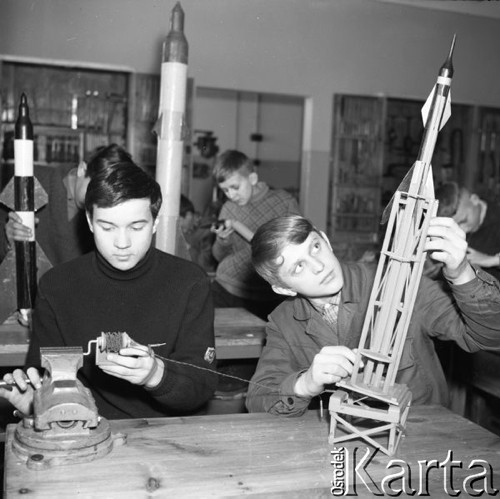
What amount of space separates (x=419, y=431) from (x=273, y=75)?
20.6 ft

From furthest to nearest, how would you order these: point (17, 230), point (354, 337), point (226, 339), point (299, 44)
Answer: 1. point (299, 44)
2. point (17, 230)
3. point (226, 339)
4. point (354, 337)

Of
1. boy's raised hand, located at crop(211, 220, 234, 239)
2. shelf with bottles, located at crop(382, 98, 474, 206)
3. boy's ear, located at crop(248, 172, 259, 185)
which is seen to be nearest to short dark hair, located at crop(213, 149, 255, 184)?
boy's ear, located at crop(248, 172, 259, 185)

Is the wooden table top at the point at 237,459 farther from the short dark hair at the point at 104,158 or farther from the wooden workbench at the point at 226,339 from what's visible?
the short dark hair at the point at 104,158

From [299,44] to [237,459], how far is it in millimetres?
6635

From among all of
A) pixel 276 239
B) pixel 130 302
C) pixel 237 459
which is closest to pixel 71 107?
pixel 130 302

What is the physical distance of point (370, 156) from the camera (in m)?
8.30

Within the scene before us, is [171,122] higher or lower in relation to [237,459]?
higher

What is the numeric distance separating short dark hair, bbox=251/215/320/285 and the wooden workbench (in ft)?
3.22

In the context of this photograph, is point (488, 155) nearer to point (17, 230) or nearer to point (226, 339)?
point (226, 339)

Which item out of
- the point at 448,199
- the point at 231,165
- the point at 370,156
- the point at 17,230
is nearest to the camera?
the point at 17,230

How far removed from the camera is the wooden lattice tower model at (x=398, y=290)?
1.71m

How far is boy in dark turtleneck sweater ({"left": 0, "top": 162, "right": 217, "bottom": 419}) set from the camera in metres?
2.06

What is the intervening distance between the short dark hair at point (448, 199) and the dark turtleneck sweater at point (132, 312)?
82.2 inches

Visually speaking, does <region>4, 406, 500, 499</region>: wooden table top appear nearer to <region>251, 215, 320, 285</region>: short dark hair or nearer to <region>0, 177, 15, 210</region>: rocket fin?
<region>251, 215, 320, 285</region>: short dark hair
